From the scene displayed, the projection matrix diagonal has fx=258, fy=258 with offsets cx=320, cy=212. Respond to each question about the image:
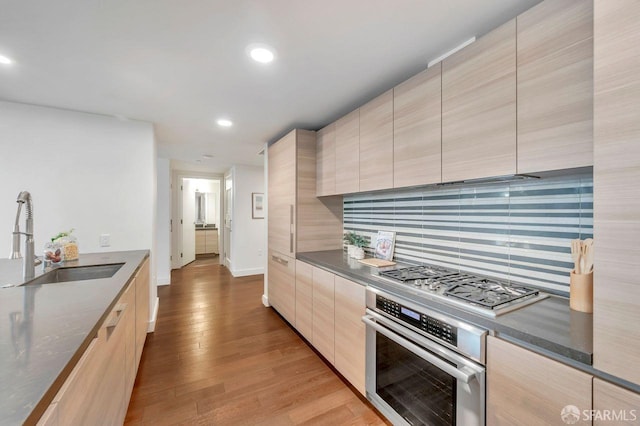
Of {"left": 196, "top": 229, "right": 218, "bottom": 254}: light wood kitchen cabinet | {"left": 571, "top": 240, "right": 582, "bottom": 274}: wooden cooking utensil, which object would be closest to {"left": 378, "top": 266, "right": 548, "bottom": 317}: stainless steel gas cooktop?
{"left": 571, "top": 240, "right": 582, "bottom": 274}: wooden cooking utensil

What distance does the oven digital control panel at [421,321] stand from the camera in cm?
120

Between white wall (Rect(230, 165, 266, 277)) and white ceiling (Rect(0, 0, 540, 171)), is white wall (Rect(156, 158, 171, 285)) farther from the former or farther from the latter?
white ceiling (Rect(0, 0, 540, 171))

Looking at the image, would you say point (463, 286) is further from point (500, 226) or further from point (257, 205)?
point (257, 205)

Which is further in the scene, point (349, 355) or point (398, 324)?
point (349, 355)

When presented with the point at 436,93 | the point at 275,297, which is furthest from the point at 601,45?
the point at 275,297

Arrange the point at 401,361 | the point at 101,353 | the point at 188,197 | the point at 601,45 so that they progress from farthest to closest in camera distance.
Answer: the point at 188,197 < the point at 401,361 < the point at 101,353 < the point at 601,45

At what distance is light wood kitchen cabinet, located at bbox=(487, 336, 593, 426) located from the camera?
32.7 inches

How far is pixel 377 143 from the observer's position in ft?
6.51

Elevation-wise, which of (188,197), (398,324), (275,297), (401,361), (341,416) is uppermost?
(188,197)

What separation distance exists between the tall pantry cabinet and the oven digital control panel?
4.41 feet

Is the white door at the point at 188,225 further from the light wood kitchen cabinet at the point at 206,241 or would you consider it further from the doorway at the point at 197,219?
the light wood kitchen cabinet at the point at 206,241

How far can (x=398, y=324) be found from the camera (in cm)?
146

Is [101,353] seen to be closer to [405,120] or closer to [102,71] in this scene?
[102,71]

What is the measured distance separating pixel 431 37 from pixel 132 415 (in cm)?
296
